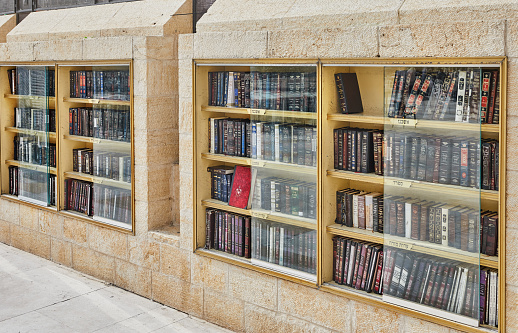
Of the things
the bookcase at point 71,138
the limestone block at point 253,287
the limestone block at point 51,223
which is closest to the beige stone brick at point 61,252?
the limestone block at point 51,223

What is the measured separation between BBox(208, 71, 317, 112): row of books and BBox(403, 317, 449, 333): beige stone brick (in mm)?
1334

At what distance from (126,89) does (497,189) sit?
9.96 ft

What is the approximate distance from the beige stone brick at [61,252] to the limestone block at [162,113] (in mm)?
1578

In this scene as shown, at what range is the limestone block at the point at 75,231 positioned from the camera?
18.0 ft

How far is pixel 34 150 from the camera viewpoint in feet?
19.9

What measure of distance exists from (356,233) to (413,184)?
1.62 feet

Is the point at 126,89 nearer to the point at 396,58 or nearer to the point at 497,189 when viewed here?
the point at 396,58

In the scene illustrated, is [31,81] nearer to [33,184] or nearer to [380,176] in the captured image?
[33,184]

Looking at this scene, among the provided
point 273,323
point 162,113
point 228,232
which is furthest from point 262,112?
point 273,323

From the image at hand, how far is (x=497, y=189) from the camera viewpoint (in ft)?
10.0

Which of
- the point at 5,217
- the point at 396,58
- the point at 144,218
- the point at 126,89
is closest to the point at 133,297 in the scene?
the point at 144,218

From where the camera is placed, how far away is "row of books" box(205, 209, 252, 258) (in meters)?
4.27

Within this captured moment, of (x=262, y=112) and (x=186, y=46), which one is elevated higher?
(x=186, y=46)

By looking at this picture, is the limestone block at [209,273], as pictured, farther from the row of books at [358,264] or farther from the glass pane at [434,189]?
the glass pane at [434,189]
